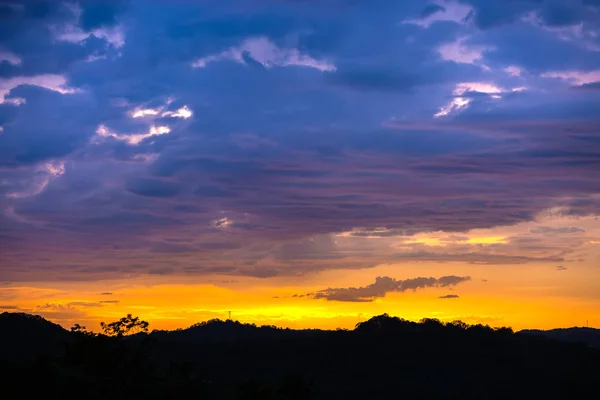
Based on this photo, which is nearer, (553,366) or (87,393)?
(87,393)

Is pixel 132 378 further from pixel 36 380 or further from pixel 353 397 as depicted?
pixel 353 397

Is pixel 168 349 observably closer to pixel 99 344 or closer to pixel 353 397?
pixel 353 397

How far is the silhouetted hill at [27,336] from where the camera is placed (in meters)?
153

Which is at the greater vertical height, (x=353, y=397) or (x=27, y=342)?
(x=27, y=342)

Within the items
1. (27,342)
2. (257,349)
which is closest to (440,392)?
(257,349)

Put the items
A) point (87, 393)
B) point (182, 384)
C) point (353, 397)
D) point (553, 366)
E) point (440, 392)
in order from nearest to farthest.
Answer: point (87, 393) < point (182, 384) < point (353, 397) < point (440, 392) < point (553, 366)

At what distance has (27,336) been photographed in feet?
562

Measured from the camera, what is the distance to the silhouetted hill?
501 feet

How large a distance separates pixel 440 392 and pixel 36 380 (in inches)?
4986

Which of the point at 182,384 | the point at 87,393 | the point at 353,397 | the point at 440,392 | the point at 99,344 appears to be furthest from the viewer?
the point at 440,392

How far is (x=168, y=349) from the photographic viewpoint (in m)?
180

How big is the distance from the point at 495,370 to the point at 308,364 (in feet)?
147

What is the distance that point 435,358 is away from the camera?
653ft

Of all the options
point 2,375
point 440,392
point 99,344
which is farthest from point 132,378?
point 440,392
